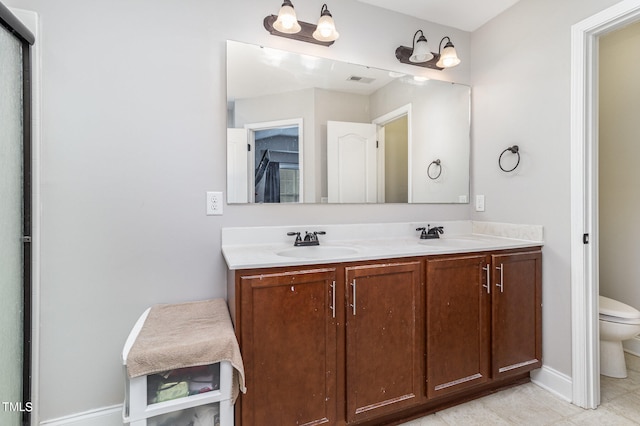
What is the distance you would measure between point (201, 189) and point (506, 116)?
2.07 meters

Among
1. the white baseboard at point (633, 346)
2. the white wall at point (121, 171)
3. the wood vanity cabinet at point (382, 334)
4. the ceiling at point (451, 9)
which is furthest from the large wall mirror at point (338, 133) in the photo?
the white baseboard at point (633, 346)

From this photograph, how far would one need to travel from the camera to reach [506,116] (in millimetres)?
2094

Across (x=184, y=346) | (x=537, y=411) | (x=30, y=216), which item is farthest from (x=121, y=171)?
(x=537, y=411)

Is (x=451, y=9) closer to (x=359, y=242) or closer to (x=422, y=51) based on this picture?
(x=422, y=51)

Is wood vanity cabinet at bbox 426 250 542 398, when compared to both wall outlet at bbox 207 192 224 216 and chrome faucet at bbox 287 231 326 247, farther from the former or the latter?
wall outlet at bbox 207 192 224 216

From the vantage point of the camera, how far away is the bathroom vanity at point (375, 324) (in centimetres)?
126

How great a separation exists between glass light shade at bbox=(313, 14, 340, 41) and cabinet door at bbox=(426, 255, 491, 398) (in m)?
1.41

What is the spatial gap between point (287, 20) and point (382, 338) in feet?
5.67

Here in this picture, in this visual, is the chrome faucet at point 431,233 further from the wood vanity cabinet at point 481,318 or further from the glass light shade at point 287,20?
the glass light shade at point 287,20

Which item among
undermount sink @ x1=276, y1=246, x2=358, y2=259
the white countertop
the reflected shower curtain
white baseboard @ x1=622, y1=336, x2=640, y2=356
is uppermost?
the reflected shower curtain

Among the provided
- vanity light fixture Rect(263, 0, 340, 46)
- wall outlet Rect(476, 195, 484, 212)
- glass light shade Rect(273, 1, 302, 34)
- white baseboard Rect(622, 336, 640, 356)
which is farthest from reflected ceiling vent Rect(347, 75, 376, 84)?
white baseboard Rect(622, 336, 640, 356)

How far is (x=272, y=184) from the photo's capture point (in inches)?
71.7

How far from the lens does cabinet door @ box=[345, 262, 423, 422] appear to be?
1.40 meters

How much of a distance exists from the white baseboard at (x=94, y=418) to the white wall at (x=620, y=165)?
350 centimetres
